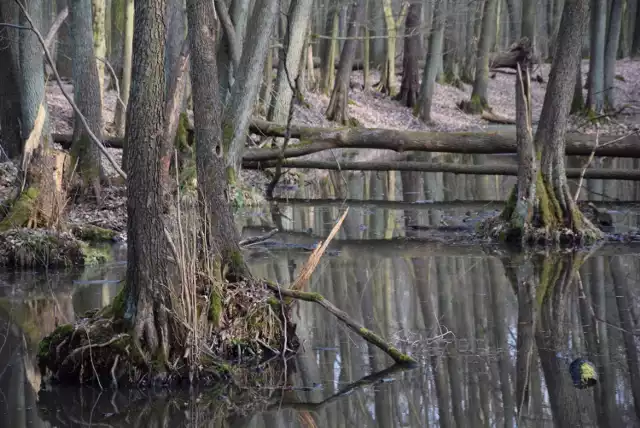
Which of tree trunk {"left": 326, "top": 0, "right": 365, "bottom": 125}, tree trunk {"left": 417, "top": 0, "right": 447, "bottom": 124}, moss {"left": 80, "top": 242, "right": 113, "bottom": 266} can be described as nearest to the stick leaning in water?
moss {"left": 80, "top": 242, "right": 113, "bottom": 266}

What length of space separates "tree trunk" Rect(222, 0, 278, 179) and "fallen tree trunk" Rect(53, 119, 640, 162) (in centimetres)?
140

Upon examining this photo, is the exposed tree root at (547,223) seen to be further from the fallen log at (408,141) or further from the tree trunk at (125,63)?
the tree trunk at (125,63)

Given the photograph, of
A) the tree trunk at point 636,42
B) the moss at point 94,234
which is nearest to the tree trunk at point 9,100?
the moss at point 94,234

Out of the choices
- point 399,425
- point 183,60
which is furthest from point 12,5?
point 399,425

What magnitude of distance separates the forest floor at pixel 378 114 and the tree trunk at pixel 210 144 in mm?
5639

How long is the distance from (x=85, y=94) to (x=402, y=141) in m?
6.50

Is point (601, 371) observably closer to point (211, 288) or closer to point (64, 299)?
point (211, 288)

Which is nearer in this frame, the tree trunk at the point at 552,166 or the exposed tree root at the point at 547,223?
the tree trunk at the point at 552,166

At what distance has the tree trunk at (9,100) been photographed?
14895mm

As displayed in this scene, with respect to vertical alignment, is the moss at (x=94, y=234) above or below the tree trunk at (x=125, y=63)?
below

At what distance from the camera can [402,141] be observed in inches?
724

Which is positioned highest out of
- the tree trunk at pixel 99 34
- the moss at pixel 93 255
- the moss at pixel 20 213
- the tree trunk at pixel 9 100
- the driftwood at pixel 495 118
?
the tree trunk at pixel 99 34

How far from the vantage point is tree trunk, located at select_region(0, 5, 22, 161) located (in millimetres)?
14895

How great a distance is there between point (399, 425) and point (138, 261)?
8.13 feet
